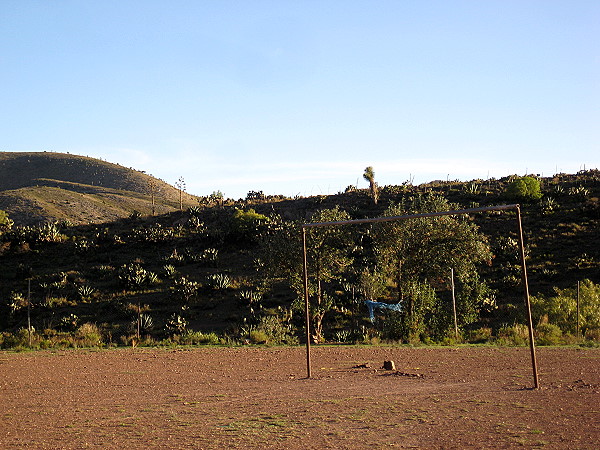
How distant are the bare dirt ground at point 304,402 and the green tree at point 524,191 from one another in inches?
1341

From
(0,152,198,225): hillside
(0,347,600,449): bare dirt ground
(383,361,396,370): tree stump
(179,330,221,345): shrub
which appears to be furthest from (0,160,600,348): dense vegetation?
(0,152,198,225): hillside

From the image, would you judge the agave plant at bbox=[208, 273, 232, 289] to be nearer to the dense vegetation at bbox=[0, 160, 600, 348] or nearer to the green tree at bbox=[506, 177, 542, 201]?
the dense vegetation at bbox=[0, 160, 600, 348]

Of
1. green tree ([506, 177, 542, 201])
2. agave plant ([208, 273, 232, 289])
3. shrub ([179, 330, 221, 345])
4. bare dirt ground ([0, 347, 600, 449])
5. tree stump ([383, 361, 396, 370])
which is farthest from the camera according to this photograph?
green tree ([506, 177, 542, 201])

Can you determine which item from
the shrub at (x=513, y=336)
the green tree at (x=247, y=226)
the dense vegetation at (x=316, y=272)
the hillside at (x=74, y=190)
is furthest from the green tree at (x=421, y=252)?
the hillside at (x=74, y=190)

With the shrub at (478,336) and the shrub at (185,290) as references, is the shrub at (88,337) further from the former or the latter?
the shrub at (478,336)

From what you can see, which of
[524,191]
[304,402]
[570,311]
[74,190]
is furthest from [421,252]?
[74,190]

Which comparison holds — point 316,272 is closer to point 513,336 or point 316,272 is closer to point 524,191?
point 513,336

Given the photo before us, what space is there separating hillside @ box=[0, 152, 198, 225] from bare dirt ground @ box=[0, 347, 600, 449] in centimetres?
5874

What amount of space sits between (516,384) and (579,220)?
39.0m

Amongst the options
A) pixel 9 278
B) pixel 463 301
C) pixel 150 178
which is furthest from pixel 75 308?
pixel 150 178

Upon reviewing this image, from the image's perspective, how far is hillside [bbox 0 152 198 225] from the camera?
78.7m

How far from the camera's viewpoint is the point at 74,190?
101125 millimetres

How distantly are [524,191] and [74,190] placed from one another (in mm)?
76128

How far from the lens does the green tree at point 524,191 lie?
52.8 metres
